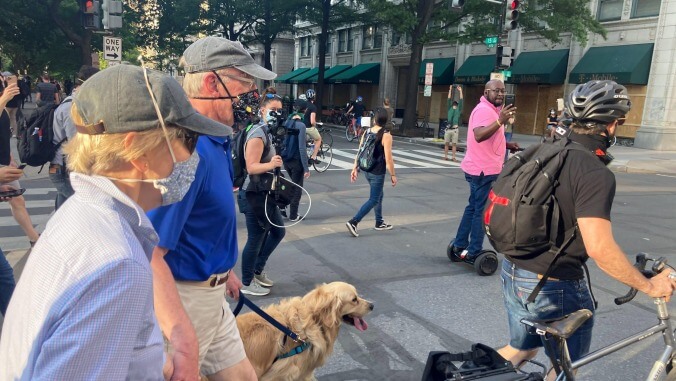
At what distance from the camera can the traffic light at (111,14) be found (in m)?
11.9

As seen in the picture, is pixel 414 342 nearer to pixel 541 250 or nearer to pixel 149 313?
pixel 541 250

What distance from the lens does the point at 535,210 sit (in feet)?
8.16

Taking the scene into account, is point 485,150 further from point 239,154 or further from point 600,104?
point 600,104

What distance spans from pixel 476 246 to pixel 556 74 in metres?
22.3

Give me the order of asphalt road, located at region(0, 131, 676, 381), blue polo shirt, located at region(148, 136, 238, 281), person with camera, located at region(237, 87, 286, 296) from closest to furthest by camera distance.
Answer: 1. blue polo shirt, located at region(148, 136, 238, 281)
2. asphalt road, located at region(0, 131, 676, 381)
3. person with camera, located at region(237, 87, 286, 296)

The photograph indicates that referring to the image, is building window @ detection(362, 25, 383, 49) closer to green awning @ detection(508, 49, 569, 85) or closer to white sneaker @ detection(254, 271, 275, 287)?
green awning @ detection(508, 49, 569, 85)

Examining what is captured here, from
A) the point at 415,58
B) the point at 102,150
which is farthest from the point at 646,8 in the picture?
the point at 102,150

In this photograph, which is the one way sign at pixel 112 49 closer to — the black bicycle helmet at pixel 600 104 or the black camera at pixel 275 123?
the black camera at pixel 275 123

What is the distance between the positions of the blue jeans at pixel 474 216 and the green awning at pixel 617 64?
63.2 ft

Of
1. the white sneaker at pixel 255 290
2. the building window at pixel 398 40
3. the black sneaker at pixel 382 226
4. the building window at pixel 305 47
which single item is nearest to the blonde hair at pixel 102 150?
the white sneaker at pixel 255 290

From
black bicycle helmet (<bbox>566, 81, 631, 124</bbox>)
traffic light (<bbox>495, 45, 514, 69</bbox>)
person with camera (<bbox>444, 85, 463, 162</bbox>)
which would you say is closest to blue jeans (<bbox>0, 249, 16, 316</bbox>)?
black bicycle helmet (<bbox>566, 81, 631, 124</bbox>)

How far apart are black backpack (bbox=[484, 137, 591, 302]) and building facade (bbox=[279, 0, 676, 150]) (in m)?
22.4

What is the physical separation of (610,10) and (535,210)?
2616 cm

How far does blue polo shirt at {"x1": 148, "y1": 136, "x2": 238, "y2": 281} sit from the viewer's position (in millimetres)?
2170
